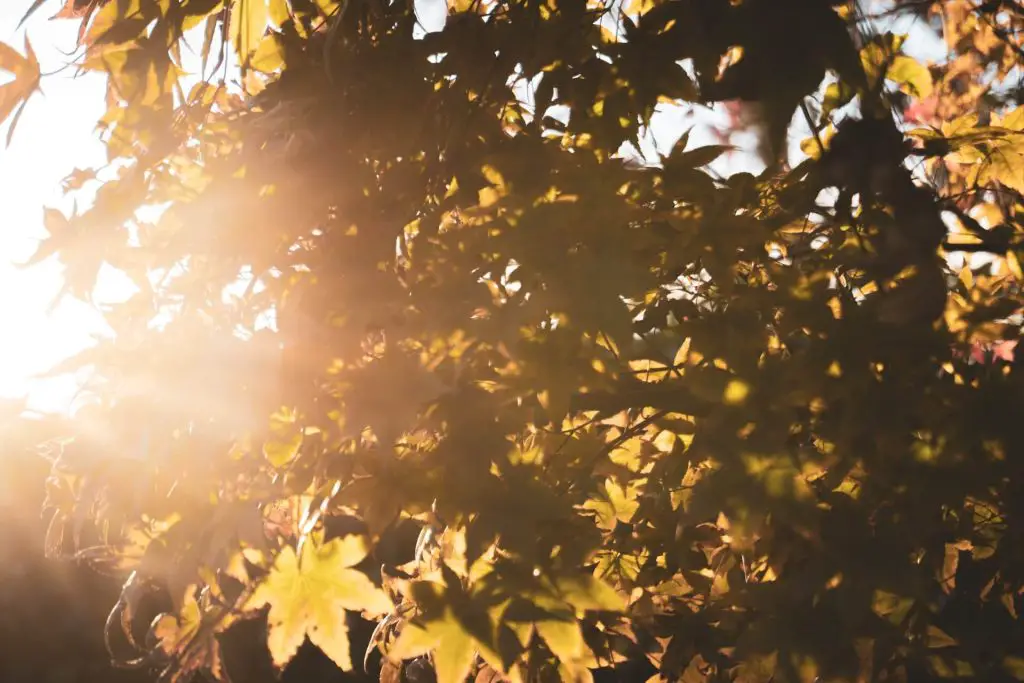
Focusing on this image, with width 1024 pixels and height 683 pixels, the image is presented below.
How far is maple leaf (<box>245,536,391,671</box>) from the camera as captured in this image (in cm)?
123

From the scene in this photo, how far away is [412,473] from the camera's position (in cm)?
124

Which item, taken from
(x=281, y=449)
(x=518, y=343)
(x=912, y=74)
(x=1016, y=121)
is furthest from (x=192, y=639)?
(x=1016, y=121)

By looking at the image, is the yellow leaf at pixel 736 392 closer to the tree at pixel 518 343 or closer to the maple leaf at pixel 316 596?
the tree at pixel 518 343

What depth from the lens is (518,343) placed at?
119cm

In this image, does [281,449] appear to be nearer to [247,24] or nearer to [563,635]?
[563,635]

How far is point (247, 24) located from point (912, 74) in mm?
1343

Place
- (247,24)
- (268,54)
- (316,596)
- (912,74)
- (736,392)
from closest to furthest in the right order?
1. (736,392)
2. (316,596)
3. (247,24)
4. (268,54)
5. (912,74)

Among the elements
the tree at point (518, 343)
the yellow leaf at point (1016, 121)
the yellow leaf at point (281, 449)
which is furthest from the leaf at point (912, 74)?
the yellow leaf at point (281, 449)

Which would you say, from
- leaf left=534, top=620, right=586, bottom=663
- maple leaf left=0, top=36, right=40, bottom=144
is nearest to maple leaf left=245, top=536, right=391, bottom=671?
leaf left=534, top=620, right=586, bottom=663

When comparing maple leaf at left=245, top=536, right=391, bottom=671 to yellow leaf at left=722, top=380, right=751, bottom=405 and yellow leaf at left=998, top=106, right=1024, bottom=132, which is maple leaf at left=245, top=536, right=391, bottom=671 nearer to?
yellow leaf at left=722, top=380, right=751, bottom=405

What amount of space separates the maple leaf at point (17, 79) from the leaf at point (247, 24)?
0.33 m

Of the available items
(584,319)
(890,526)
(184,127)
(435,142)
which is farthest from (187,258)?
(890,526)

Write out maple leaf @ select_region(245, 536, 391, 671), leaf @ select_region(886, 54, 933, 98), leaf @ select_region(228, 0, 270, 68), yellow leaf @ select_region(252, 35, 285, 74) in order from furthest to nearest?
leaf @ select_region(886, 54, 933, 98)
yellow leaf @ select_region(252, 35, 285, 74)
leaf @ select_region(228, 0, 270, 68)
maple leaf @ select_region(245, 536, 391, 671)

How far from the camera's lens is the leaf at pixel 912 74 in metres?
1.57
